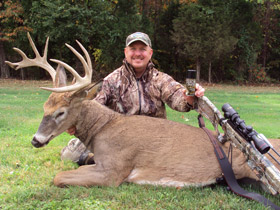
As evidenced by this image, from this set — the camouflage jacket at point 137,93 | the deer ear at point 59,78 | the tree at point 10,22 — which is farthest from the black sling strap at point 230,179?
the tree at point 10,22

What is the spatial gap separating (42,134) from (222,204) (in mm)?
2315

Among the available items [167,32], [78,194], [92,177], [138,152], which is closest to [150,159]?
[138,152]

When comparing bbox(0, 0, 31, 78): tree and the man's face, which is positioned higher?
bbox(0, 0, 31, 78): tree

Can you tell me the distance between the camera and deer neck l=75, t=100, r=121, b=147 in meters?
4.11

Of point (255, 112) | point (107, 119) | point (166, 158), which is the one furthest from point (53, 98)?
point (255, 112)

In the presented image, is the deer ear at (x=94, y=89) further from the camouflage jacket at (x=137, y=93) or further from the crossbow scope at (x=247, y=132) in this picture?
the crossbow scope at (x=247, y=132)

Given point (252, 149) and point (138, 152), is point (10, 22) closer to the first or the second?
point (138, 152)

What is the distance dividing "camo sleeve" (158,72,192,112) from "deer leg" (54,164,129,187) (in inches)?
54.2

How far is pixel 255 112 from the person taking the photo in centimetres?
997

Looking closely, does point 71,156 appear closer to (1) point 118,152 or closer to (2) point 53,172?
(2) point 53,172

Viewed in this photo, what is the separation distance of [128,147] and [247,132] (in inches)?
59.0

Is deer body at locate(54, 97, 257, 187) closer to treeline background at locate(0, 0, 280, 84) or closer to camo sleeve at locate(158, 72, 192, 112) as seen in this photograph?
camo sleeve at locate(158, 72, 192, 112)

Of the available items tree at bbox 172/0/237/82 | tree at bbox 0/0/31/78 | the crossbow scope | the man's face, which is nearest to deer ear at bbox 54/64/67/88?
the man's face

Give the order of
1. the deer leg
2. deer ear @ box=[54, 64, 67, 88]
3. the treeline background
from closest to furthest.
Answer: the deer leg, deer ear @ box=[54, 64, 67, 88], the treeline background
